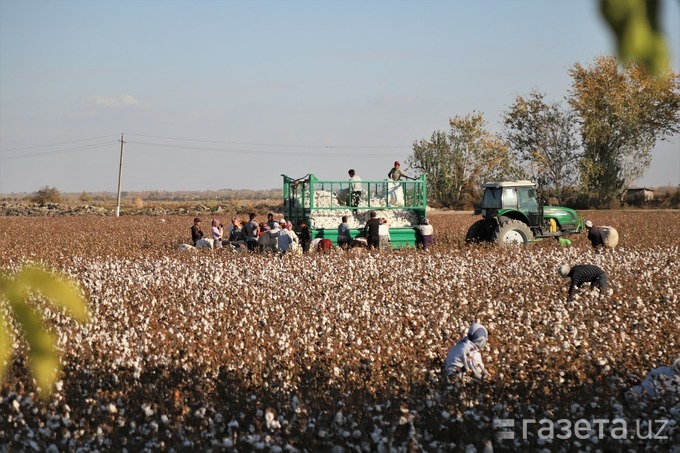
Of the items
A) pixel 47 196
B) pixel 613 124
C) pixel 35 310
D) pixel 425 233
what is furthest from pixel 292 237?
pixel 47 196

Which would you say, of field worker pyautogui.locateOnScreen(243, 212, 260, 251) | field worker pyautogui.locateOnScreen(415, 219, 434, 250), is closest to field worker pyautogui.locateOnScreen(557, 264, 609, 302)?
field worker pyautogui.locateOnScreen(415, 219, 434, 250)

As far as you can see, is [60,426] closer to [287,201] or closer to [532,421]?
[532,421]

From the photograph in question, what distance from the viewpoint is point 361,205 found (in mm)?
20406

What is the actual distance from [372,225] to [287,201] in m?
4.14

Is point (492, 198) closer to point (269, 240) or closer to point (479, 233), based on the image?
point (479, 233)

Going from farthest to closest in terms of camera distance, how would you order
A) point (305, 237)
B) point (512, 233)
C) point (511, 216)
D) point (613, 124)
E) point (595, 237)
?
point (613, 124), point (511, 216), point (595, 237), point (512, 233), point (305, 237)

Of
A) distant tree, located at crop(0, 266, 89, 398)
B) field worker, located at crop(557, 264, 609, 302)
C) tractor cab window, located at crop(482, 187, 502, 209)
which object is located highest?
tractor cab window, located at crop(482, 187, 502, 209)

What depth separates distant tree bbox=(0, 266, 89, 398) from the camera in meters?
1.43

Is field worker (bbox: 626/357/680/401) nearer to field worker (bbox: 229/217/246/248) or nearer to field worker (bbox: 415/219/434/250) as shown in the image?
field worker (bbox: 415/219/434/250)

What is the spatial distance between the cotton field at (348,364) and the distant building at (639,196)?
41197 mm

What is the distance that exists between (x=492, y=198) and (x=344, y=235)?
419 cm

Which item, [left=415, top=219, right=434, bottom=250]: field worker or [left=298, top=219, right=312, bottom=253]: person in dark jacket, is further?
[left=415, top=219, right=434, bottom=250]: field worker

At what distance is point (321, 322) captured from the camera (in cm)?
1053

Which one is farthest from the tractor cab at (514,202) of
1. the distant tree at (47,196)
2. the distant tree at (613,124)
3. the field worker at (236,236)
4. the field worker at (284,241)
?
the distant tree at (47,196)
